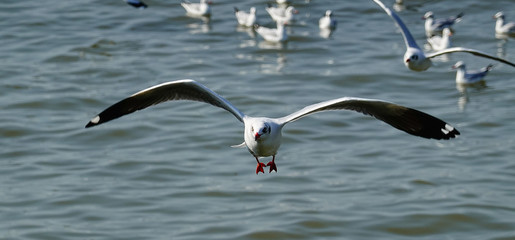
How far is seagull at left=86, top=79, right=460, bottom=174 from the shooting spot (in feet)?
28.3

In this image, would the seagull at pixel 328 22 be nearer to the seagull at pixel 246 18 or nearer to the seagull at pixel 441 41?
the seagull at pixel 246 18

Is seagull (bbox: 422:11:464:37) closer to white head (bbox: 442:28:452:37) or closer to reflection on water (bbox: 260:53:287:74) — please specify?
white head (bbox: 442:28:452:37)

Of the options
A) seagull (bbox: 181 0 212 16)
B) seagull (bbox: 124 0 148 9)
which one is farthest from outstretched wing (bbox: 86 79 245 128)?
seagull (bbox: 124 0 148 9)

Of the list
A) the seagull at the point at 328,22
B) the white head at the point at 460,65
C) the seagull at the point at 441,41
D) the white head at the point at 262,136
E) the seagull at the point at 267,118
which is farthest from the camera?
the seagull at the point at 328,22

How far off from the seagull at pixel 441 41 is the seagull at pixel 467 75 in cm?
155

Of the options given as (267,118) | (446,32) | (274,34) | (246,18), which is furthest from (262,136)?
(246,18)

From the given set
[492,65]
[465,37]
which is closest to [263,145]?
[492,65]

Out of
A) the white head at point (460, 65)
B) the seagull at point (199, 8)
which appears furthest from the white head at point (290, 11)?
the white head at point (460, 65)

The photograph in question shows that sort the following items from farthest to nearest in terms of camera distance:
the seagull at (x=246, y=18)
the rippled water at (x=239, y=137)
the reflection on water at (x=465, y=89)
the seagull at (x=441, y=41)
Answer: the seagull at (x=246, y=18) < the seagull at (x=441, y=41) < the reflection on water at (x=465, y=89) < the rippled water at (x=239, y=137)

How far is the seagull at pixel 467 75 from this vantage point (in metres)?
19.3

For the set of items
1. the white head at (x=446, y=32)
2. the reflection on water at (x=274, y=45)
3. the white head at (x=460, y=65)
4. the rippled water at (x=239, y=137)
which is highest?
the white head at (x=446, y=32)

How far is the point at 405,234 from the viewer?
14.0 m

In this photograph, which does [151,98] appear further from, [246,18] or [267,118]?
[246,18]

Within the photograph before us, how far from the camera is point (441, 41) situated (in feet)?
69.7
